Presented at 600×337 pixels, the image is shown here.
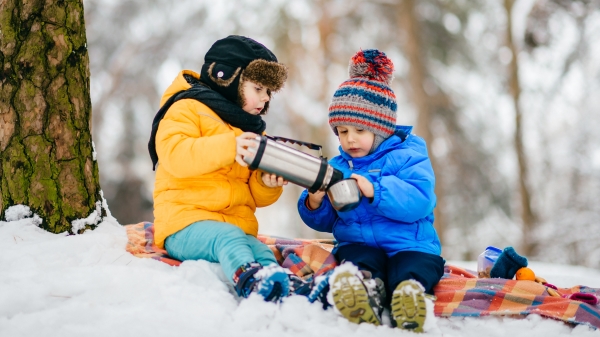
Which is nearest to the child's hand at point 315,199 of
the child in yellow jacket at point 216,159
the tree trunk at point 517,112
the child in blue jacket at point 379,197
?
the child in blue jacket at point 379,197

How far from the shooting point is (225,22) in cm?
1138

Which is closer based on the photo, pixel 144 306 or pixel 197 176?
pixel 144 306

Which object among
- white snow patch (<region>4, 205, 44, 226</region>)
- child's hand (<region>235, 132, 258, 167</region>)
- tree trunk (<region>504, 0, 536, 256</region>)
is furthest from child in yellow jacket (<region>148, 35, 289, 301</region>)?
tree trunk (<region>504, 0, 536, 256</region>)

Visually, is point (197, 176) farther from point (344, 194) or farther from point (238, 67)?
point (344, 194)

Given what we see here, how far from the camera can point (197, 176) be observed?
8.70 ft

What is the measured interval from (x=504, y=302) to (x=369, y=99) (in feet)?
3.98

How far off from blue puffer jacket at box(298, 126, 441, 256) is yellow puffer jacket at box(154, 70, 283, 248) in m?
0.35

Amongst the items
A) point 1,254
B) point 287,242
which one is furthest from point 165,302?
point 287,242

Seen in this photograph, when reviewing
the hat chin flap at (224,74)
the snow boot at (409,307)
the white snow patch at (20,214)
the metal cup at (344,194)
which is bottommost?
the white snow patch at (20,214)

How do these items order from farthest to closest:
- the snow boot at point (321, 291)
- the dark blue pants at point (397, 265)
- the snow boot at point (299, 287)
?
the dark blue pants at point (397, 265)
the snow boot at point (299, 287)
the snow boot at point (321, 291)

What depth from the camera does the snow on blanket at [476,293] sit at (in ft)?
7.70

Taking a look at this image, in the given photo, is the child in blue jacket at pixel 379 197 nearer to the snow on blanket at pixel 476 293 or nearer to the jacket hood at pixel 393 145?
the jacket hood at pixel 393 145

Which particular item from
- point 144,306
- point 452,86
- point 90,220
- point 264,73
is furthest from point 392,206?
point 452,86

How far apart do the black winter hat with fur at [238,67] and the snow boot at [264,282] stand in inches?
38.8
